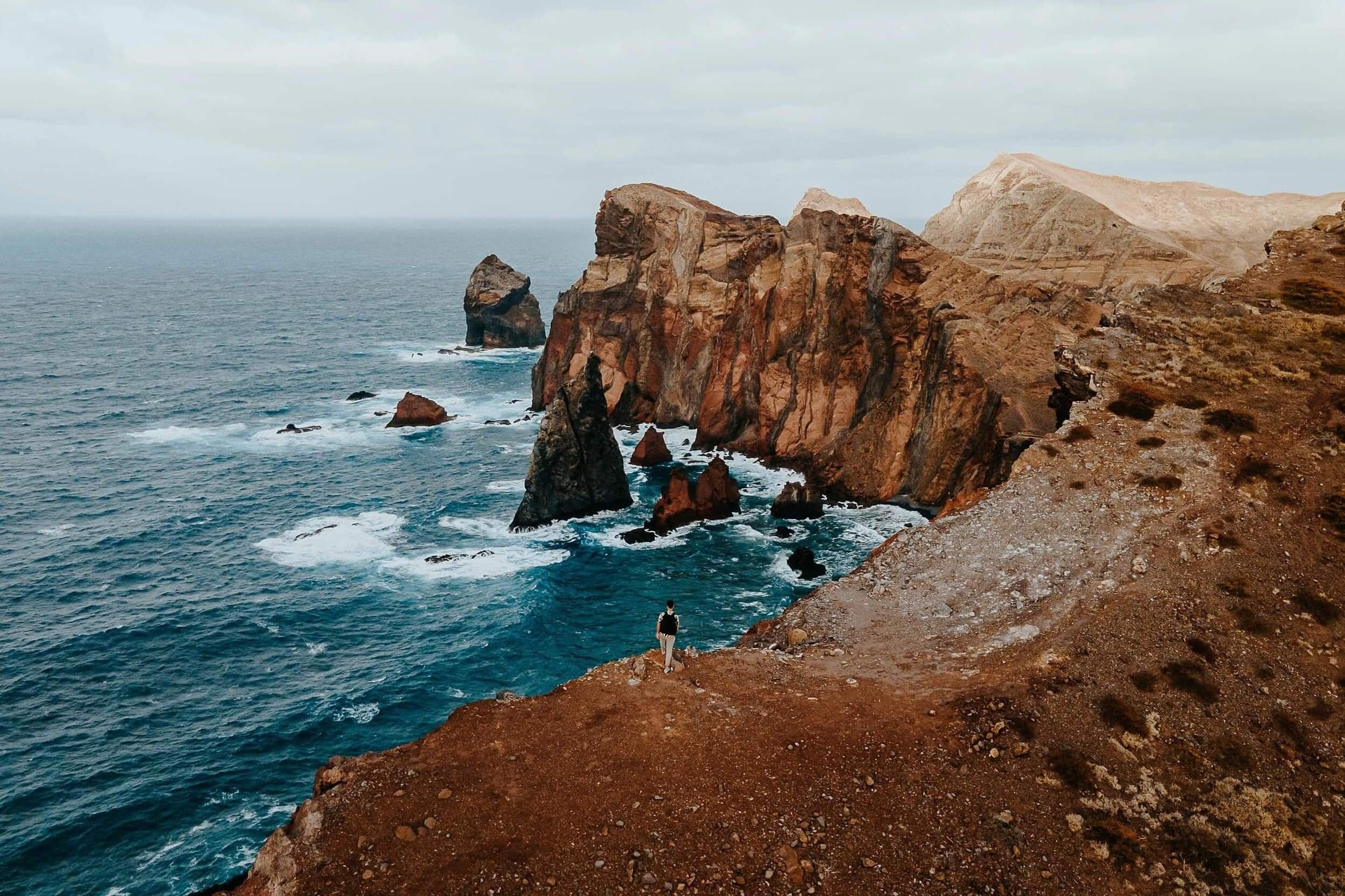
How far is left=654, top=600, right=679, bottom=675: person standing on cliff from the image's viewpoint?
26250 mm

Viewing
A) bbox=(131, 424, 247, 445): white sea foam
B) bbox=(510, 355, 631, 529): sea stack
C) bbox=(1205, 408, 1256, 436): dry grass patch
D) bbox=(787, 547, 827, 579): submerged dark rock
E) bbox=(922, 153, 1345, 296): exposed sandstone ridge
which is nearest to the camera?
bbox=(1205, 408, 1256, 436): dry grass patch

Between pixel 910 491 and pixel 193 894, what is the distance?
180 ft

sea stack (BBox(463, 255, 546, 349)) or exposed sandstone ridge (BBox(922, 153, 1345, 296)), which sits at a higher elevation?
exposed sandstone ridge (BBox(922, 153, 1345, 296))

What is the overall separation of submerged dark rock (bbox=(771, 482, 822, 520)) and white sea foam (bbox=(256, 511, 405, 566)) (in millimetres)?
30045

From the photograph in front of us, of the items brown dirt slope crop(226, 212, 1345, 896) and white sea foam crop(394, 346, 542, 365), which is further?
white sea foam crop(394, 346, 542, 365)

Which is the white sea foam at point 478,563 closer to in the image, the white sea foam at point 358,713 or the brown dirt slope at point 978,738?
the white sea foam at point 358,713

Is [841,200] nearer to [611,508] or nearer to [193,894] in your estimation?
[611,508]

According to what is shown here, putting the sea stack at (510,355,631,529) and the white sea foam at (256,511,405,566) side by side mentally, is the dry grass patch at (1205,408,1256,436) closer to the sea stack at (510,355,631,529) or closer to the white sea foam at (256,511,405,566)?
the sea stack at (510,355,631,529)

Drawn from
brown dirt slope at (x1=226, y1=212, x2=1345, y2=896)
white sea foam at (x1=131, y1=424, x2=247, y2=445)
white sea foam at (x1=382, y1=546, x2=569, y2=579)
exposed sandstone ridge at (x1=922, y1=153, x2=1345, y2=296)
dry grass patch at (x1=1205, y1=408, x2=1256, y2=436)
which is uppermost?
exposed sandstone ridge at (x1=922, y1=153, x2=1345, y2=296)

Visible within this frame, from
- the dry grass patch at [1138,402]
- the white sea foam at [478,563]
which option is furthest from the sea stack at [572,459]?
the dry grass patch at [1138,402]

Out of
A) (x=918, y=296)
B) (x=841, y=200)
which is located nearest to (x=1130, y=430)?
(x=918, y=296)

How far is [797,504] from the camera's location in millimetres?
65500

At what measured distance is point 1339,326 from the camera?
1623 inches

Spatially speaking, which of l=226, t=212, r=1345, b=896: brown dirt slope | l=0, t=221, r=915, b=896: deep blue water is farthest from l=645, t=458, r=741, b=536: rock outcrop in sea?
l=226, t=212, r=1345, b=896: brown dirt slope
